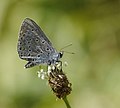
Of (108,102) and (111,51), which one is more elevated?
(111,51)

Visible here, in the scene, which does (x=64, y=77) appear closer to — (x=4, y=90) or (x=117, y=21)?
(x=4, y=90)

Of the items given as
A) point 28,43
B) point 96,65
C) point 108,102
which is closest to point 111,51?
point 96,65

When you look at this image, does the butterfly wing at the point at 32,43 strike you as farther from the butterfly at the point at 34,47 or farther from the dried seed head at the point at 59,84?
the dried seed head at the point at 59,84

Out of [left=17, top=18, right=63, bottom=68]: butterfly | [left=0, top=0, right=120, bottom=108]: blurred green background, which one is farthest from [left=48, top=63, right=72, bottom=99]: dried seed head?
[left=0, top=0, right=120, bottom=108]: blurred green background

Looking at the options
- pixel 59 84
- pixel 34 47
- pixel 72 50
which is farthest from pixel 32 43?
pixel 72 50

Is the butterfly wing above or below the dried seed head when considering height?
above

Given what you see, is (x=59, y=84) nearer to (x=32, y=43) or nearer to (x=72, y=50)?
(x=32, y=43)

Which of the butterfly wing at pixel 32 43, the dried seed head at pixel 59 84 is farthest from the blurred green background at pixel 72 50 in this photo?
the dried seed head at pixel 59 84

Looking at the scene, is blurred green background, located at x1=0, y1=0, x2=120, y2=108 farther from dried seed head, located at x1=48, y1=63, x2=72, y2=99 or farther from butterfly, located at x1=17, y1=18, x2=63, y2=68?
dried seed head, located at x1=48, y1=63, x2=72, y2=99
